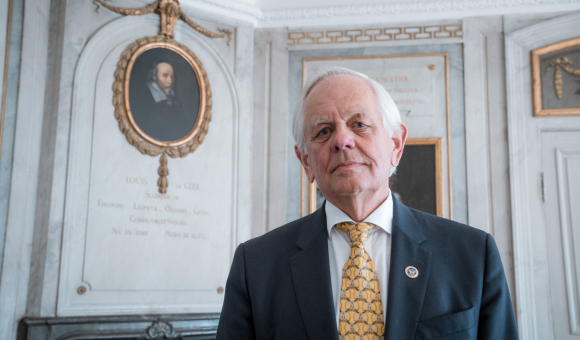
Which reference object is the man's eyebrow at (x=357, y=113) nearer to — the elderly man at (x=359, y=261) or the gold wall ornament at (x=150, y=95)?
the elderly man at (x=359, y=261)

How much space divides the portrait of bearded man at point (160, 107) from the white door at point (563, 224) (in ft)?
10.4

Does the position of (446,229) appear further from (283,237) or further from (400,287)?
(283,237)

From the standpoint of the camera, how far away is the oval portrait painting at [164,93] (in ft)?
13.6

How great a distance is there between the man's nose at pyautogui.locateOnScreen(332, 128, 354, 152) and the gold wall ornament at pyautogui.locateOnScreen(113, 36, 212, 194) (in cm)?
289

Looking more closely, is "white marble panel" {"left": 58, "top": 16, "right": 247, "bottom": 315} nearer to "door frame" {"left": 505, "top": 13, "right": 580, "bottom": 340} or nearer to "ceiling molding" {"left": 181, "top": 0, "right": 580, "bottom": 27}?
"ceiling molding" {"left": 181, "top": 0, "right": 580, "bottom": 27}

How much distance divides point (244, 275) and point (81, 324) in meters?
2.53

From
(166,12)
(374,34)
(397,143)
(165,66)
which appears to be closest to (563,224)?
(374,34)

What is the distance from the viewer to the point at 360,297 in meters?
1.40

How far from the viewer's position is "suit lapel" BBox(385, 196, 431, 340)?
1312mm

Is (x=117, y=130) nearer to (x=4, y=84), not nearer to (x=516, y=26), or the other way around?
(x=4, y=84)

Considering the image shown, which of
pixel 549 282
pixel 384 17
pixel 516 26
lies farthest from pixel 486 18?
pixel 549 282

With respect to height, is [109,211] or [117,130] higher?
[117,130]

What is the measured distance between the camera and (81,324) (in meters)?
3.57

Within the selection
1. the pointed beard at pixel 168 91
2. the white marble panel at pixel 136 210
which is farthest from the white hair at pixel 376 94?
the pointed beard at pixel 168 91
